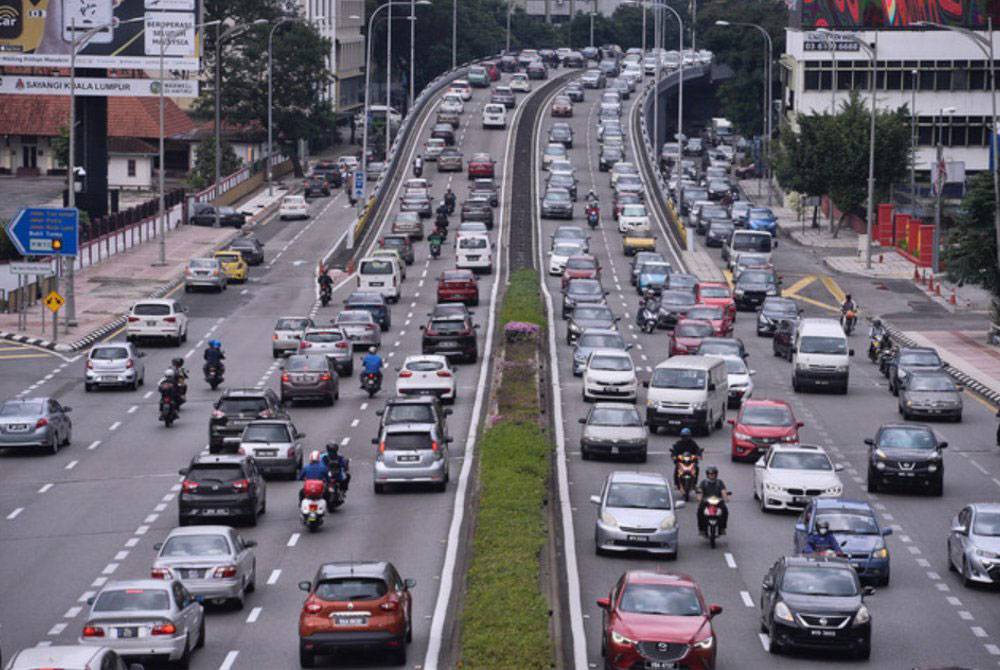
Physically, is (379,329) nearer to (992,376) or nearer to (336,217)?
(992,376)

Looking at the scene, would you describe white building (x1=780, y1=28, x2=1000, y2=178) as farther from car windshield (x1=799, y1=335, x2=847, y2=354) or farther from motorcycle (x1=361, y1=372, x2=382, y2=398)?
motorcycle (x1=361, y1=372, x2=382, y2=398)

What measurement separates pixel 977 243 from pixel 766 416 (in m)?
26.3

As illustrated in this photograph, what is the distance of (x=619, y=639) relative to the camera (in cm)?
2669

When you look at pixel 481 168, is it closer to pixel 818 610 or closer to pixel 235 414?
pixel 235 414

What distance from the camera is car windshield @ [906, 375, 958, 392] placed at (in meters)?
52.5

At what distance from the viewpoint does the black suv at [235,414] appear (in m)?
45.4

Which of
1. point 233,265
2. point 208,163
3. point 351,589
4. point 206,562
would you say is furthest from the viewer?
point 208,163

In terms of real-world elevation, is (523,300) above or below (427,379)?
above

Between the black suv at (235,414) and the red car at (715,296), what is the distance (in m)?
25.3

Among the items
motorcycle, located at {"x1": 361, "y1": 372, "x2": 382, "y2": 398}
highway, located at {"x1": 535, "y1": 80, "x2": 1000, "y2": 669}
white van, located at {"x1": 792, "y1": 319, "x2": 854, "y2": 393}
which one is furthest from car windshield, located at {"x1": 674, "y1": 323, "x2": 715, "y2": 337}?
motorcycle, located at {"x1": 361, "y1": 372, "x2": 382, "y2": 398}

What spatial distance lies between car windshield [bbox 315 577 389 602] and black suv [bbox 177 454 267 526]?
1047cm

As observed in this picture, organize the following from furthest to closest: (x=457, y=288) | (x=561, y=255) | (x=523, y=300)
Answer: (x=561, y=255), (x=457, y=288), (x=523, y=300)

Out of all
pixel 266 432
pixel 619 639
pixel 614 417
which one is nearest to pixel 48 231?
pixel 266 432

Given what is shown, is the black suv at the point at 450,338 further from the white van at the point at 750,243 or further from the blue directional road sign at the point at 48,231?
the white van at the point at 750,243
